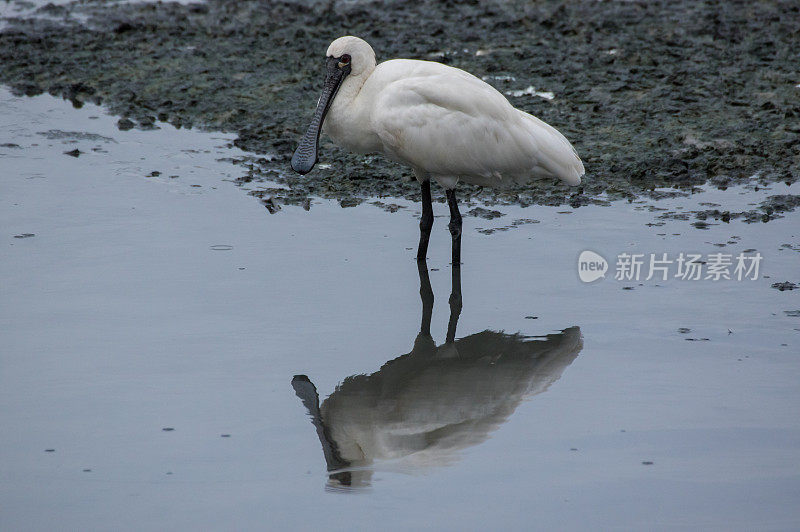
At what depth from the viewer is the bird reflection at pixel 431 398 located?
16.9 ft

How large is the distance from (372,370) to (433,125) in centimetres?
200

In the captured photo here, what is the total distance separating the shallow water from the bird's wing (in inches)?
22.5

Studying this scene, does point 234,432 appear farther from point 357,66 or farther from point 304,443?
point 357,66

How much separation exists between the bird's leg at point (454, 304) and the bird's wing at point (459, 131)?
662mm

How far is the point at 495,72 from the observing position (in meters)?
11.5

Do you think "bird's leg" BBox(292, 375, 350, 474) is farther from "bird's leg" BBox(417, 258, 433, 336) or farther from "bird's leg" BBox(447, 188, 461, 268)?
"bird's leg" BBox(447, 188, 461, 268)

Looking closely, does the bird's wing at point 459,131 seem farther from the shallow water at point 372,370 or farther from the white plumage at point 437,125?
the shallow water at point 372,370

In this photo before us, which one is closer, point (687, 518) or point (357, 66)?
point (687, 518)

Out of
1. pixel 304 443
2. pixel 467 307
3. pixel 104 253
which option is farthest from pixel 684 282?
pixel 104 253

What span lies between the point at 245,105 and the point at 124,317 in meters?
4.66

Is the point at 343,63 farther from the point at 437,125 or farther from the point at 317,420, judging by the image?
the point at 317,420

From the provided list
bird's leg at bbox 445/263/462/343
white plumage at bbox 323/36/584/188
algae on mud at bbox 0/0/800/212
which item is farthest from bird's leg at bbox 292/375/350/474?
algae on mud at bbox 0/0/800/212

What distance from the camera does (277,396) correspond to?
5676 mm

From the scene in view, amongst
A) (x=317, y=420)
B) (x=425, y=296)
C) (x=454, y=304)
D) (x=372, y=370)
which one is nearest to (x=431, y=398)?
(x=372, y=370)
